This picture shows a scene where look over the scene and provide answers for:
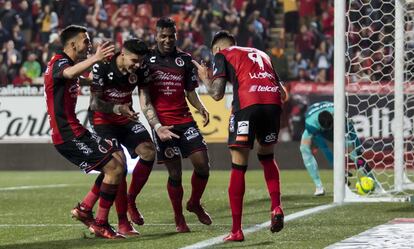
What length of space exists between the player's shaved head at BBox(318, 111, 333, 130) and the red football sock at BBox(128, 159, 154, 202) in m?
5.18

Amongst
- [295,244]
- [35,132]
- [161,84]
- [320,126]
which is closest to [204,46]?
[35,132]

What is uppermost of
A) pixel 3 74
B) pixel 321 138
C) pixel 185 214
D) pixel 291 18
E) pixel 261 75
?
pixel 291 18

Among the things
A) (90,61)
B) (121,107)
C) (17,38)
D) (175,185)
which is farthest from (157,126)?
(17,38)

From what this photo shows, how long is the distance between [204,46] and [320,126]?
9602 mm

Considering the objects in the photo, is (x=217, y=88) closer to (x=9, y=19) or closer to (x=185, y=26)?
(x=185, y=26)

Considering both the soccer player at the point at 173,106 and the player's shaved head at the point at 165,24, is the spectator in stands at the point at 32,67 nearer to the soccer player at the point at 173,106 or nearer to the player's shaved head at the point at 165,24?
the soccer player at the point at 173,106

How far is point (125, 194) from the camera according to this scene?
31.5 feet

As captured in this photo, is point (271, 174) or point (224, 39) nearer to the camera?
point (271, 174)

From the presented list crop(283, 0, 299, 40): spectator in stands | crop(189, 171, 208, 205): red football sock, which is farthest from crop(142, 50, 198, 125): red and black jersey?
crop(283, 0, 299, 40): spectator in stands

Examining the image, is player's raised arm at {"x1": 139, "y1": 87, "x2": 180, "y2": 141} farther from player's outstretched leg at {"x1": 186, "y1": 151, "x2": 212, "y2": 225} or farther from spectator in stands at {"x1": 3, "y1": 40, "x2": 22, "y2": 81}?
spectator in stands at {"x1": 3, "y1": 40, "x2": 22, "y2": 81}

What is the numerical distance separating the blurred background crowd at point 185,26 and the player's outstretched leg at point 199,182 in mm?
13155

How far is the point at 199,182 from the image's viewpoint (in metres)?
10.0

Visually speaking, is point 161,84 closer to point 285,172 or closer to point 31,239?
point 31,239

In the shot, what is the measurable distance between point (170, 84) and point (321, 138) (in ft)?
19.8
